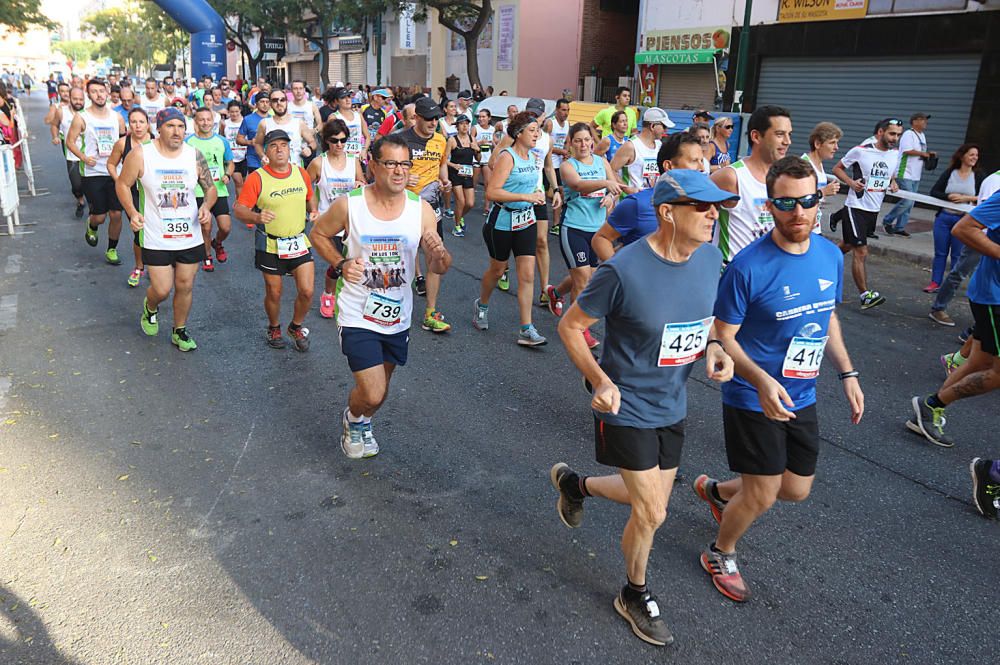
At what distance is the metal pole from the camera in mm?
18408

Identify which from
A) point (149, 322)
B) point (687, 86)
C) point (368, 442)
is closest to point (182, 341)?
point (149, 322)

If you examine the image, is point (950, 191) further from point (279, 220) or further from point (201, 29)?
point (201, 29)

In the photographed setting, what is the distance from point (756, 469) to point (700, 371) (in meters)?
3.26

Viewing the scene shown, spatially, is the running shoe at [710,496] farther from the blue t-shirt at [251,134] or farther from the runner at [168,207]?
the blue t-shirt at [251,134]

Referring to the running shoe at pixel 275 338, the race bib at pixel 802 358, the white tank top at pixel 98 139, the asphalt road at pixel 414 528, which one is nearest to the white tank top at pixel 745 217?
the asphalt road at pixel 414 528

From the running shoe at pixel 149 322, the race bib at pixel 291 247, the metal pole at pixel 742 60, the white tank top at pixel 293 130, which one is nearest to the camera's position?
the race bib at pixel 291 247

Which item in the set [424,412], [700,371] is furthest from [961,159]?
[424,412]

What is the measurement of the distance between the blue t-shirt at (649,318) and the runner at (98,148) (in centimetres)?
806

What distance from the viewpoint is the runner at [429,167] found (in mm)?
7285

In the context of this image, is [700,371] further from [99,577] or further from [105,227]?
[105,227]

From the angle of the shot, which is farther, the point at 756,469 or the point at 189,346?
the point at 189,346

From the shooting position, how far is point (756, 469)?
10.6ft

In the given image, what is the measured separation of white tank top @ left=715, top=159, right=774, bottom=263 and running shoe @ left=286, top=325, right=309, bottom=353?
3.42m

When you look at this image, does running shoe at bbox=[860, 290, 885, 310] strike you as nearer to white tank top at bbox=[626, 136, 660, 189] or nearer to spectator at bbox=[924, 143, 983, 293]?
spectator at bbox=[924, 143, 983, 293]
